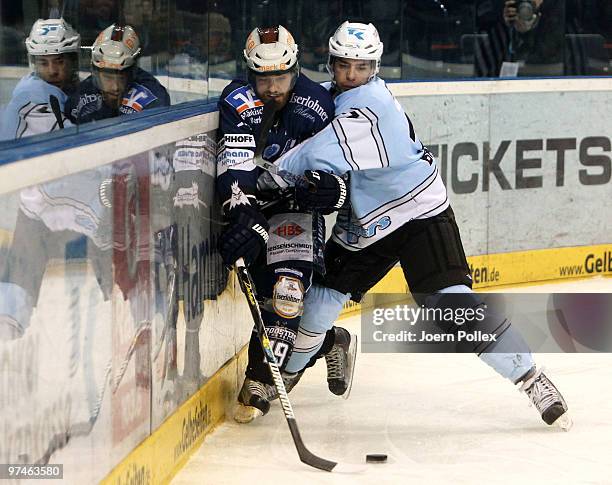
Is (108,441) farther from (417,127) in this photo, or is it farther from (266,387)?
(417,127)

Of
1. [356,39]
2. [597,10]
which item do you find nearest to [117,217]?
[356,39]

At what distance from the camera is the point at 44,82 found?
2951 millimetres

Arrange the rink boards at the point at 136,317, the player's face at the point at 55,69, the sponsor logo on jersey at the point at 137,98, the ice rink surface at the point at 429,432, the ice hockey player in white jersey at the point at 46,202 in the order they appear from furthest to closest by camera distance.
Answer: the ice rink surface at the point at 429,432 → the sponsor logo on jersey at the point at 137,98 → the player's face at the point at 55,69 → the rink boards at the point at 136,317 → the ice hockey player in white jersey at the point at 46,202

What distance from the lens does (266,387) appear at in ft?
14.1

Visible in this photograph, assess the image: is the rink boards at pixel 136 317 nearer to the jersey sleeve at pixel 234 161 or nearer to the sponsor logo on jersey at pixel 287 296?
the jersey sleeve at pixel 234 161

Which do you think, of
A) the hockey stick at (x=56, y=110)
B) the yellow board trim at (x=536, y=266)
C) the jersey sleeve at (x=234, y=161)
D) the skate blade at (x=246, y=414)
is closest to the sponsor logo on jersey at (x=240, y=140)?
the jersey sleeve at (x=234, y=161)

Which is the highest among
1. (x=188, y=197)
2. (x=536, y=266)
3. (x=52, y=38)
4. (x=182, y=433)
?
(x=52, y=38)

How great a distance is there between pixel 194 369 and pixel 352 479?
605 mm

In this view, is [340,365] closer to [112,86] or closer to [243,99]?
[243,99]

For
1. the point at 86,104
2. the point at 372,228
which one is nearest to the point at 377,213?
the point at 372,228

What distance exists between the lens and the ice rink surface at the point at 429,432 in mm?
3729

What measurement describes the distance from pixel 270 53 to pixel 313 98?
0.21 metres

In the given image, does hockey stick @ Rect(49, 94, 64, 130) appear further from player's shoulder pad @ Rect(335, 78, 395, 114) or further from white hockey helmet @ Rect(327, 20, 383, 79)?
white hockey helmet @ Rect(327, 20, 383, 79)

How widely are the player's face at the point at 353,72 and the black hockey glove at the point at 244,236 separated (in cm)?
63
